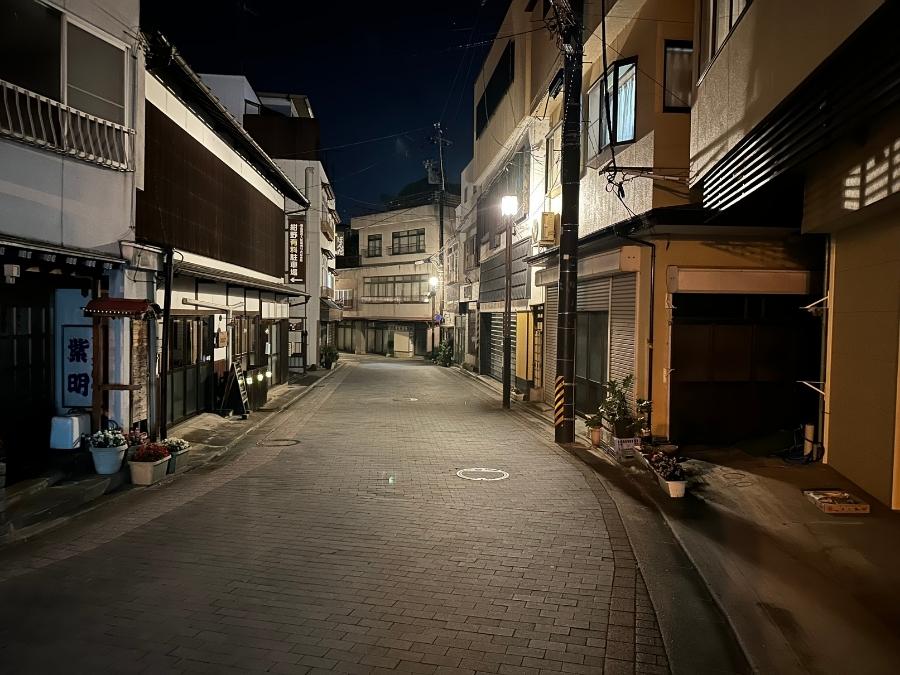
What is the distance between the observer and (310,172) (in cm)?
3988

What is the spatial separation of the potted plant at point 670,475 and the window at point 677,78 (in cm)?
752

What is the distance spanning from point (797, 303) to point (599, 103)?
7.09 m

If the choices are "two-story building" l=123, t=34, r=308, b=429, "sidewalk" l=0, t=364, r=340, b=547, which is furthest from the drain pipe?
"two-story building" l=123, t=34, r=308, b=429

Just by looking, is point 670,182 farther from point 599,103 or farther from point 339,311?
point 339,311

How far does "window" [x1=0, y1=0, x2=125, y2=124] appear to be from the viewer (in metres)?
9.65

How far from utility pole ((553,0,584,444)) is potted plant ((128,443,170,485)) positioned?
8489 millimetres

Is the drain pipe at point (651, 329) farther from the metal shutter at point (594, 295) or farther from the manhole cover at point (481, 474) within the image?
the manhole cover at point (481, 474)

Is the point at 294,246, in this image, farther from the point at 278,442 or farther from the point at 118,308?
the point at 118,308

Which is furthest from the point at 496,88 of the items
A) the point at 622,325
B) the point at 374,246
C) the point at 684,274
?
the point at 374,246

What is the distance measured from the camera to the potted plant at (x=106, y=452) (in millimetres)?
10664

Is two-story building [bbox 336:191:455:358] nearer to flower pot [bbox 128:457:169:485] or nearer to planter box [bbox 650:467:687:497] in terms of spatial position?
flower pot [bbox 128:457:169:485]

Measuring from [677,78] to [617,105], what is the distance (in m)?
1.87

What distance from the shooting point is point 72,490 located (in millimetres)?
9648

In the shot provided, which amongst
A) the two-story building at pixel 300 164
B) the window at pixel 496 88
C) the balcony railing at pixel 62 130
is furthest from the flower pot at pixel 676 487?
the two-story building at pixel 300 164
